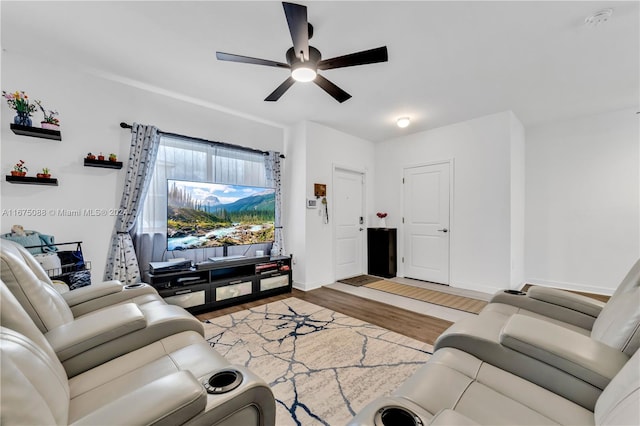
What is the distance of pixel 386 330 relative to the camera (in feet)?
8.71

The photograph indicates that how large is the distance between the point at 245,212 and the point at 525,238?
4.48 meters

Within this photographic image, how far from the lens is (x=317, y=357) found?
2.15 m

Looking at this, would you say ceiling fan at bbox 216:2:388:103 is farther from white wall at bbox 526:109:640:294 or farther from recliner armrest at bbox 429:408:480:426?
white wall at bbox 526:109:640:294

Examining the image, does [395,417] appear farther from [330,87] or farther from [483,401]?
[330,87]

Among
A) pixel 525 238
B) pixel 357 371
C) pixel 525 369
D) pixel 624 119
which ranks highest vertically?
pixel 624 119

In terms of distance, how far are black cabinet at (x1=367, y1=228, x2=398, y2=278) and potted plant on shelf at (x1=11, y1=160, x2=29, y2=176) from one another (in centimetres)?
458

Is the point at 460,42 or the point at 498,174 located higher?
the point at 460,42

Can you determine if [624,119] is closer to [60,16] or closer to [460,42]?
[460,42]

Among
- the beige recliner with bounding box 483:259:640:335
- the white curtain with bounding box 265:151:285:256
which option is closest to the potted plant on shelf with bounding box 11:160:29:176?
the white curtain with bounding box 265:151:285:256

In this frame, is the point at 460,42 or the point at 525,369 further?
the point at 460,42

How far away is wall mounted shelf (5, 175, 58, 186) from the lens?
2373 mm

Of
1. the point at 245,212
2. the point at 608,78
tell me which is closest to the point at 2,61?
the point at 245,212

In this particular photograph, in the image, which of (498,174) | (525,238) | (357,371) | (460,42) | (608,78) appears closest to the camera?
(357,371)

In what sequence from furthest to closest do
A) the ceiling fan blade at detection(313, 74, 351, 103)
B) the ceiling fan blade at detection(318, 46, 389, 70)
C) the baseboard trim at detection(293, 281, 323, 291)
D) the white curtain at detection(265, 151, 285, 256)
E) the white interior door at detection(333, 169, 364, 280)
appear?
the white interior door at detection(333, 169, 364, 280) → the white curtain at detection(265, 151, 285, 256) → the baseboard trim at detection(293, 281, 323, 291) → the ceiling fan blade at detection(313, 74, 351, 103) → the ceiling fan blade at detection(318, 46, 389, 70)
